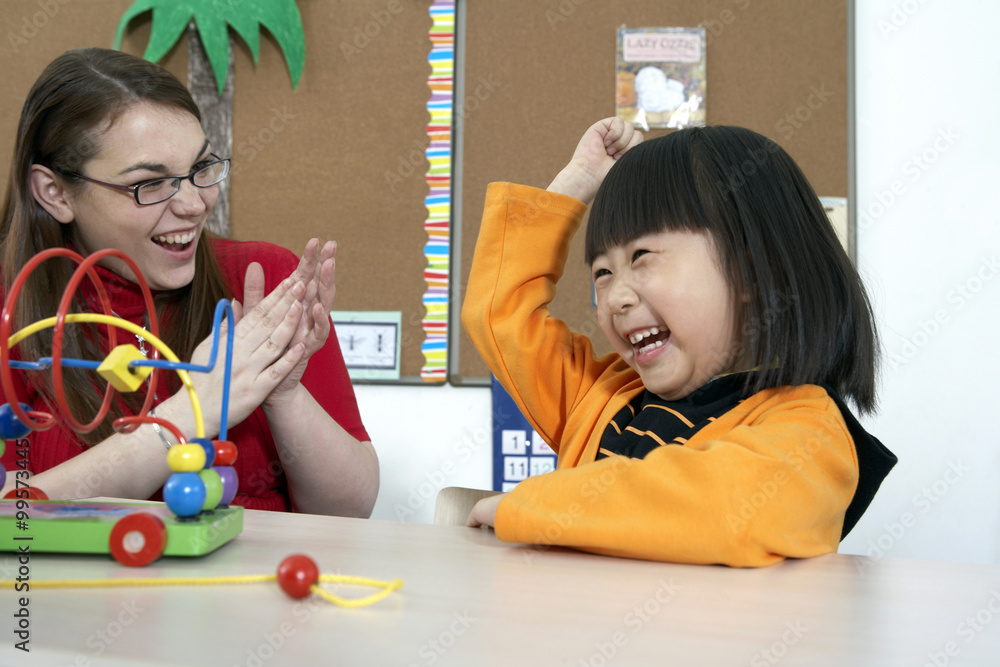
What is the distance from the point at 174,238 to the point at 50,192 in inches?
8.0

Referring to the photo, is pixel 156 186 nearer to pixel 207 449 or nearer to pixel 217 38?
pixel 207 449

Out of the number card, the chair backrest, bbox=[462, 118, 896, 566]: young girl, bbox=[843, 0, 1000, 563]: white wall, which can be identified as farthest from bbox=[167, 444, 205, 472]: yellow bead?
bbox=[843, 0, 1000, 563]: white wall

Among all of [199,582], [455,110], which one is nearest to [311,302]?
[199,582]

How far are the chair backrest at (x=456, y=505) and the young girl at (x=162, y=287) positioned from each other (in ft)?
0.74

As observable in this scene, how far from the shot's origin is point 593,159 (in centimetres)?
107

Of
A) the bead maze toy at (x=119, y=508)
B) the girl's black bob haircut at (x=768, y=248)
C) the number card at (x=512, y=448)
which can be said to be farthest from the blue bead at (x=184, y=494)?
the number card at (x=512, y=448)

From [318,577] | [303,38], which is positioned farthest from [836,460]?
[303,38]

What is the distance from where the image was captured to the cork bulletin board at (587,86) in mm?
1790

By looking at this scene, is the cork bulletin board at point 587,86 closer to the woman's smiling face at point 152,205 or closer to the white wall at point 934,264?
the white wall at point 934,264

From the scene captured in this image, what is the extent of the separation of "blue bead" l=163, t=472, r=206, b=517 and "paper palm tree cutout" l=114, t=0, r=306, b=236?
4.83ft

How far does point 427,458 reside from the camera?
184 centimetres

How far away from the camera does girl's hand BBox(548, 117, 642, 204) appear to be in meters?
1.06

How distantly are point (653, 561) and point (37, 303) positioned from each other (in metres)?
0.93

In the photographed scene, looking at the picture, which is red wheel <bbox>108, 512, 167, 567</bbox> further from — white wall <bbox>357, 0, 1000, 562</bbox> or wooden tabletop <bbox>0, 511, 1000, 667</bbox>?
white wall <bbox>357, 0, 1000, 562</bbox>
